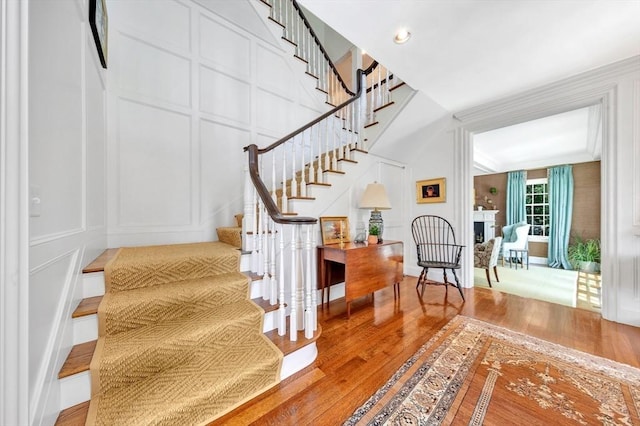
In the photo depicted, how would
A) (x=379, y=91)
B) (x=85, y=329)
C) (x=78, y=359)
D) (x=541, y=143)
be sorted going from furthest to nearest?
(x=541, y=143)
(x=379, y=91)
(x=85, y=329)
(x=78, y=359)

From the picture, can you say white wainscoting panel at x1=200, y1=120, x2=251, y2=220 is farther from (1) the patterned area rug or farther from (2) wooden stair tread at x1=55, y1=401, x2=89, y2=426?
(1) the patterned area rug

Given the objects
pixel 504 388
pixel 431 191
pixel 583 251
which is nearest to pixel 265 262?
pixel 504 388

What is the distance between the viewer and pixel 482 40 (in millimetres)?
2029

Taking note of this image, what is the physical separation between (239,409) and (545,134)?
5820mm

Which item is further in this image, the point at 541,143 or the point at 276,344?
the point at 541,143

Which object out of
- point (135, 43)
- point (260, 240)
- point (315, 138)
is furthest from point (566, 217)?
point (135, 43)

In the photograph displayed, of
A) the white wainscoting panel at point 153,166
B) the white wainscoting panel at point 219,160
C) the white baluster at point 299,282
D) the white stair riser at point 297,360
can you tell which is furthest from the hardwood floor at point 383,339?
the white wainscoting panel at point 153,166

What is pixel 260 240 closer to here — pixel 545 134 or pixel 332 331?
pixel 332 331

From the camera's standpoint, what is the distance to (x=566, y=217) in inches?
200

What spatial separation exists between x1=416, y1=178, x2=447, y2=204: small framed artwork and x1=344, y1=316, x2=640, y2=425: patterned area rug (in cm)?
215

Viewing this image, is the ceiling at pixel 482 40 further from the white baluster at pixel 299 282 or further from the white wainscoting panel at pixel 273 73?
the white baluster at pixel 299 282

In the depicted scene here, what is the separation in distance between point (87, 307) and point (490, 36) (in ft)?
11.2

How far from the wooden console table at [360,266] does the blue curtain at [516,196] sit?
4804 mm

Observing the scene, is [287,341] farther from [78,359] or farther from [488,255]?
[488,255]
